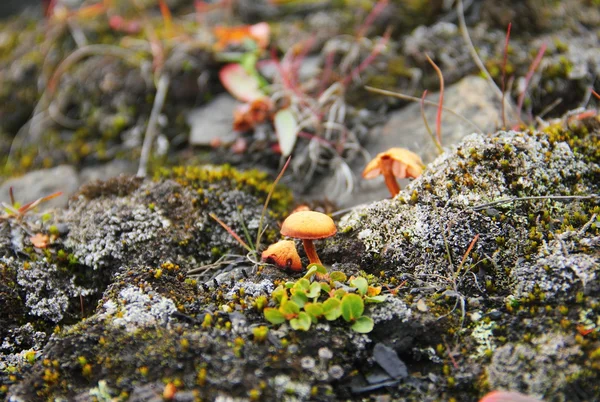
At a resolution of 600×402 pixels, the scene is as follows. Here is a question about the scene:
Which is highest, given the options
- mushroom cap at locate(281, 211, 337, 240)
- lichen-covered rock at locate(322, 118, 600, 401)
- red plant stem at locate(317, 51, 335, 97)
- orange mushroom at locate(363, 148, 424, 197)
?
red plant stem at locate(317, 51, 335, 97)

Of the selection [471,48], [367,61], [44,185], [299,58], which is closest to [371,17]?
[367,61]

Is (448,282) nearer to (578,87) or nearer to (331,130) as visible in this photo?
(331,130)

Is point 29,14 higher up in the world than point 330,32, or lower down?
higher up

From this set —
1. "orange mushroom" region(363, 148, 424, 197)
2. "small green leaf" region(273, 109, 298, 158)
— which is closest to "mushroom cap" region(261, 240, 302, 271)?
"orange mushroom" region(363, 148, 424, 197)

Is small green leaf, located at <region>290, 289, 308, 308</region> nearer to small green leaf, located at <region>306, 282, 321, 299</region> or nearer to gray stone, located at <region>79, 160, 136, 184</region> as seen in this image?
small green leaf, located at <region>306, 282, 321, 299</region>

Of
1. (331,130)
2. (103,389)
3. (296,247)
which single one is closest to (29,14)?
(331,130)

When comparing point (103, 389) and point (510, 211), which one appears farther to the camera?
point (510, 211)
